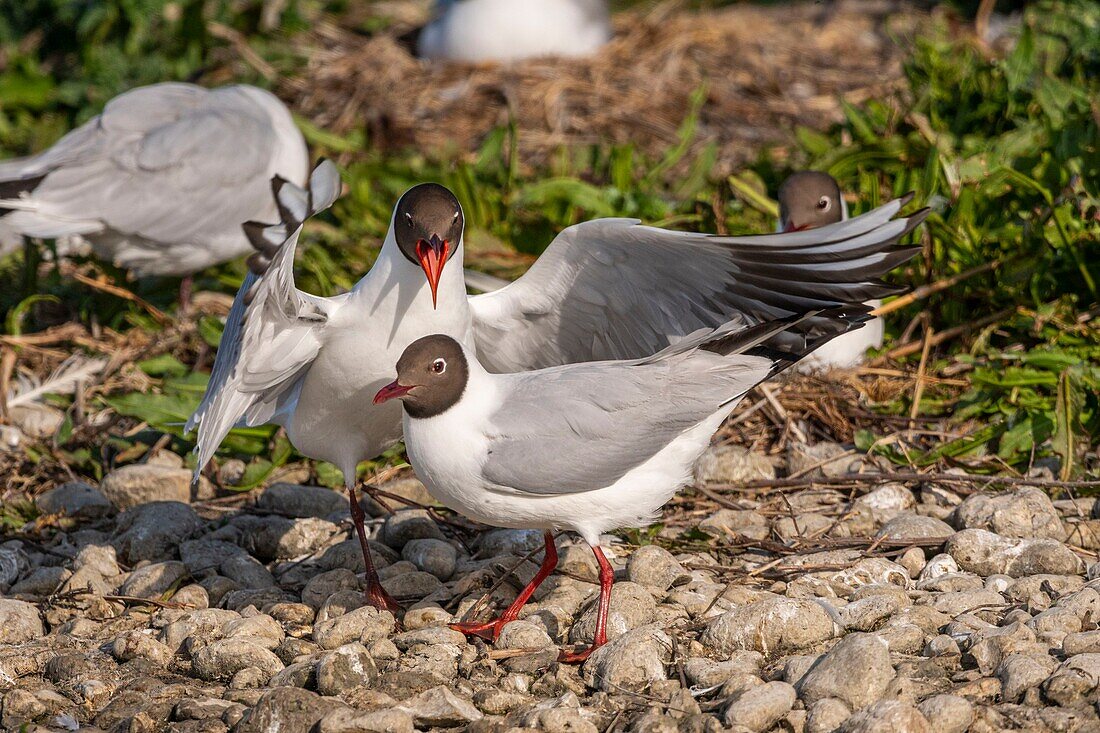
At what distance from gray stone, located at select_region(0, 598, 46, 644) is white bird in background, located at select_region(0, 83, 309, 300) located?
2536 mm

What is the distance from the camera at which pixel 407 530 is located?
4.51m

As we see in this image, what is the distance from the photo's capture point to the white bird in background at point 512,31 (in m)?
8.96

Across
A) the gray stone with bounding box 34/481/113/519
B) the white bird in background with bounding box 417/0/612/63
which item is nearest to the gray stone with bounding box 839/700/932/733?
the gray stone with bounding box 34/481/113/519

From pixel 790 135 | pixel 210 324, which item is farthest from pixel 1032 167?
pixel 210 324

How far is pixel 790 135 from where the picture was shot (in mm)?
7578

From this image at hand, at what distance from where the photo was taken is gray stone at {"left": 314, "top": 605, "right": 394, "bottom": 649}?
11.9 feet

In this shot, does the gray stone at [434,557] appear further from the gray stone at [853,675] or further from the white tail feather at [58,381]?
the white tail feather at [58,381]

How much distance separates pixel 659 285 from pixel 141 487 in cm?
213

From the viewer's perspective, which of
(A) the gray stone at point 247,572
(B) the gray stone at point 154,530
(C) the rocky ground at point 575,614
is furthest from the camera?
(B) the gray stone at point 154,530

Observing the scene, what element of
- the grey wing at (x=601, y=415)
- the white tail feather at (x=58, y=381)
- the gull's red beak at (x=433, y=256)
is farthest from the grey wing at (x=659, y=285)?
the white tail feather at (x=58, y=381)

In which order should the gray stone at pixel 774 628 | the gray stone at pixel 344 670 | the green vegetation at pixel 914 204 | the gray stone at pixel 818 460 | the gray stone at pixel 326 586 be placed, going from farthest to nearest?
1. the green vegetation at pixel 914 204
2. the gray stone at pixel 818 460
3. the gray stone at pixel 326 586
4. the gray stone at pixel 774 628
5. the gray stone at pixel 344 670

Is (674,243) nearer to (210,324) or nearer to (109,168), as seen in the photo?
(210,324)

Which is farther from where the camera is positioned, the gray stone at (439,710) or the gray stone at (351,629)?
the gray stone at (351,629)

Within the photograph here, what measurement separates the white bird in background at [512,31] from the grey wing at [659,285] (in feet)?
16.2
